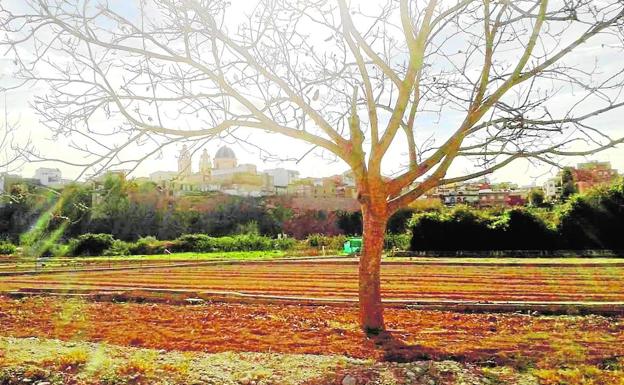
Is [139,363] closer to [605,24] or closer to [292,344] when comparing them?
[292,344]

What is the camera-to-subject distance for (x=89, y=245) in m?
39.0

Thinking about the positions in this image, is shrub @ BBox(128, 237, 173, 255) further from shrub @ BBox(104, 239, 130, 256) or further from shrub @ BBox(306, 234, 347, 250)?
shrub @ BBox(306, 234, 347, 250)

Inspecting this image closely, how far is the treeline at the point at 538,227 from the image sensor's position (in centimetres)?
3019

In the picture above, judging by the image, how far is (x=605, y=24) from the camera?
19.5 feet

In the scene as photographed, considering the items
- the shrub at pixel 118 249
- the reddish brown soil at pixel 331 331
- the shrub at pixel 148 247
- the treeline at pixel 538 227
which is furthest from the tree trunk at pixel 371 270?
the shrub at pixel 148 247

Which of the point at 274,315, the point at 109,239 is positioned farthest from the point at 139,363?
the point at 109,239

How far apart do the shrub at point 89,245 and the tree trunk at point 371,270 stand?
118 feet

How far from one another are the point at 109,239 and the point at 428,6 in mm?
38162

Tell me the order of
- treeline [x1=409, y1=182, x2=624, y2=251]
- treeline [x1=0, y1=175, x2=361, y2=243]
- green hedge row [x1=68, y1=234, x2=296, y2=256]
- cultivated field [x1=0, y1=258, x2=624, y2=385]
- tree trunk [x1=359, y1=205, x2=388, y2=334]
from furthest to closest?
treeline [x1=0, y1=175, x2=361, y2=243], green hedge row [x1=68, y1=234, x2=296, y2=256], treeline [x1=409, y1=182, x2=624, y2=251], tree trunk [x1=359, y1=205, x2=388, y2=334], cultivated field [x1=0, y1=258, x2=624, y2=385]

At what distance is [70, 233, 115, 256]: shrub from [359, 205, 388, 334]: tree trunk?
36086 mm

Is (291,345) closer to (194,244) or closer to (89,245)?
(89,245)

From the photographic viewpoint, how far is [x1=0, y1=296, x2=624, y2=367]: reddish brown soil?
5309mm

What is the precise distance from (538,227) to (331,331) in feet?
89.9

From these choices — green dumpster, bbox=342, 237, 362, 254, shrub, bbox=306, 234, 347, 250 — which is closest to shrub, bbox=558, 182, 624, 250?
green dumpster, bbox=342, 237, 362, 254
